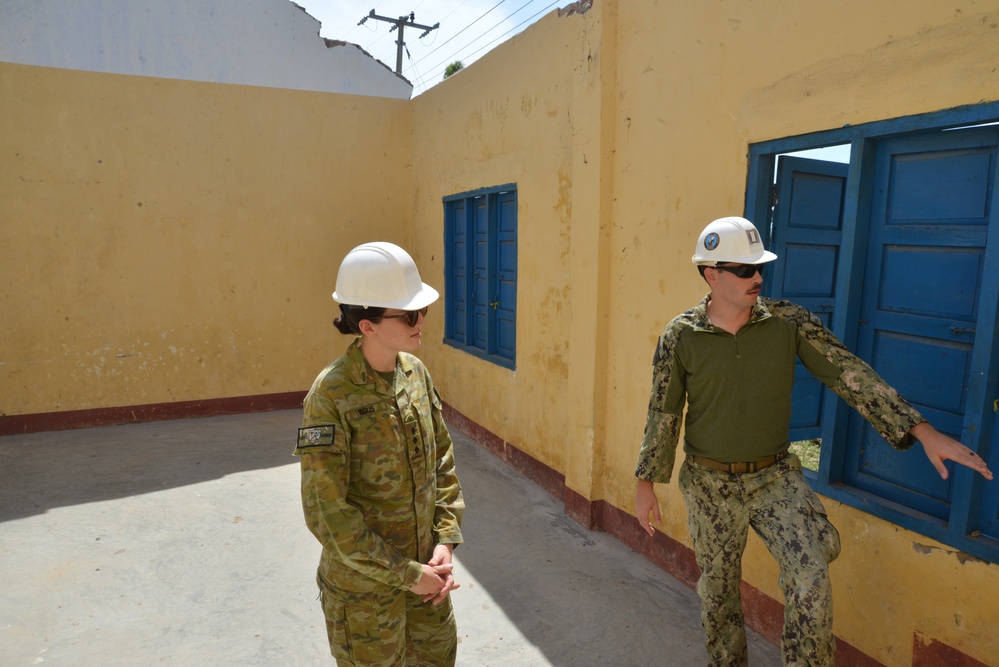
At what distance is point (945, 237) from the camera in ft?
7.78

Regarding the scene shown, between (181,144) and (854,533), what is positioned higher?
(181,144)

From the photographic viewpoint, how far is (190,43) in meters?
6.85

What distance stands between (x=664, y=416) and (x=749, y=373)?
369mm

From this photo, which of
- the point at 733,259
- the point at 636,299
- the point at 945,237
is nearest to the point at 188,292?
the point at 636,299

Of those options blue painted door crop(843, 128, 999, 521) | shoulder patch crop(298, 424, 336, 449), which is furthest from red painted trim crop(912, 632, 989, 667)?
shoulder patch crop(298, 424, 336, 449)

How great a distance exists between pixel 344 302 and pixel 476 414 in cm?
434

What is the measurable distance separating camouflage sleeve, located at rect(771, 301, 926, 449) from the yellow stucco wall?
1.82ft

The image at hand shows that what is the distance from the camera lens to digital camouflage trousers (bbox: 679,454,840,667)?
6.98 ft

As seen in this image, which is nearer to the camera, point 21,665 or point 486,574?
point 21,665

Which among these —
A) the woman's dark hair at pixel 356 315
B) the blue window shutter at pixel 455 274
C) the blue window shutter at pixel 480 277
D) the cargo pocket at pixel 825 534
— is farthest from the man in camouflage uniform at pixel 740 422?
the blue window shutter at pixel 455 274

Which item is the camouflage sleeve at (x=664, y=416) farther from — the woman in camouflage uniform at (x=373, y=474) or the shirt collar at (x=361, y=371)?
the shirt collar at (x=361, y=371)

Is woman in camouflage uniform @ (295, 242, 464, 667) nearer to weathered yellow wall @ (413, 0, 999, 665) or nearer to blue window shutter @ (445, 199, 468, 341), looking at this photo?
weathered yellow wall @ (413, 0, 999, 665)

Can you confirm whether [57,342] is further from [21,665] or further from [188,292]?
[21,665]

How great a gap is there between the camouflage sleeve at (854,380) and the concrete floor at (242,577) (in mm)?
1351
